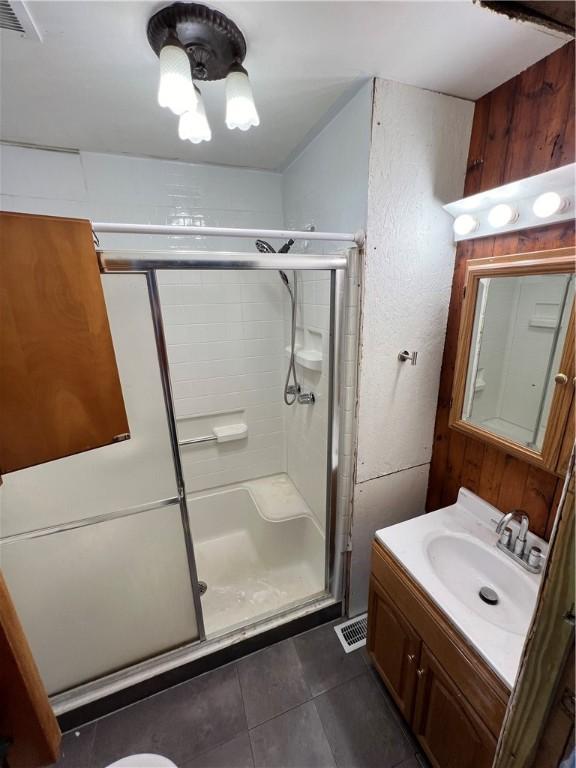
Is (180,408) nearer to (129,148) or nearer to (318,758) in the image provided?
(129,148)

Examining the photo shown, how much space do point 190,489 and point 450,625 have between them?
68.9 inches

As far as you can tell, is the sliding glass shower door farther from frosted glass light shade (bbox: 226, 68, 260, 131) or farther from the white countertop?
frosted glass light shade (bbox: 226, 68, 260, 131)

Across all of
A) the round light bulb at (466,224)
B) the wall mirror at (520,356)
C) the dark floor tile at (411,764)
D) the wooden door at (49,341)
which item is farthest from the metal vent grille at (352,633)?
the round light bulb at (466,224)

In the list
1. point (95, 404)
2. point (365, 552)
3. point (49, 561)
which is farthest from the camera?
point (365, 552)

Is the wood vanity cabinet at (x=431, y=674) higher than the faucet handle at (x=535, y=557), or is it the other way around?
the faucet handle at (x=535, y=557)

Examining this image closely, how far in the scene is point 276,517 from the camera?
2004 millimetres

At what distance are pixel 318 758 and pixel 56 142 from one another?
282 cm

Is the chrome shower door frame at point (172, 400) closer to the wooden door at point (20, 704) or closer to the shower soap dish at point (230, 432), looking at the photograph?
the wooden door at point (20, 704)

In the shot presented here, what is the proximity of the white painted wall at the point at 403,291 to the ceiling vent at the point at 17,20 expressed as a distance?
3.27ft

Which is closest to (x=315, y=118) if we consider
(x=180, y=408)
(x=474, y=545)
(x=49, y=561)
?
(x=180, y=408)

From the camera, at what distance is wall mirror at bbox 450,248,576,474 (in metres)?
0.97

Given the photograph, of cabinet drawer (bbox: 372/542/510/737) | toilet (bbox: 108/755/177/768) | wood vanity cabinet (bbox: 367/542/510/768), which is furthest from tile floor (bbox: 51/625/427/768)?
cabinet drawer (bbox: 372/542/510/737)

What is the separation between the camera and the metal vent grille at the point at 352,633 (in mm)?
1550

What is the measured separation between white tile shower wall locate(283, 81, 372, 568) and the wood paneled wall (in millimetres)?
458
